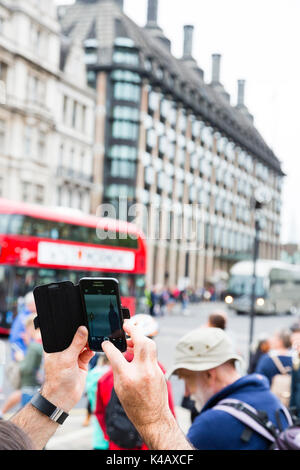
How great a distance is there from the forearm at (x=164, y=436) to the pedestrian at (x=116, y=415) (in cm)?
186

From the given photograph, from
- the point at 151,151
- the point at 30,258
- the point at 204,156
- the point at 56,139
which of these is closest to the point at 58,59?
the point at 56,139

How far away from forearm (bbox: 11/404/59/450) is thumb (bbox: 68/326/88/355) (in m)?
0.21

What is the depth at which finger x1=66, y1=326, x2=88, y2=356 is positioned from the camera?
147cm

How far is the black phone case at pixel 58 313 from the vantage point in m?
1.48

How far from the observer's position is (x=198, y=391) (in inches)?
114

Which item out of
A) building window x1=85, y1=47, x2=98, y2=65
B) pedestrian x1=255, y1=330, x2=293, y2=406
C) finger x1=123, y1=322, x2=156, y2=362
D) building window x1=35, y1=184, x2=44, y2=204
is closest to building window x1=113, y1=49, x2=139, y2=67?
building window x1=85, y1=47, x2=98, y2=65

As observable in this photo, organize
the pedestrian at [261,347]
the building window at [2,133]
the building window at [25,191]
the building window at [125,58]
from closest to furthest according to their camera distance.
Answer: the pedestrian at [261,347], the building window at [2,133], the building window at [25,191], the building window at [125,58]

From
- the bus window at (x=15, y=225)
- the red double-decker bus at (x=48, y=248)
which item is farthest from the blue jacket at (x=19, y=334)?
the bus window at (x=15, y=225)

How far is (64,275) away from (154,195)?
109ft

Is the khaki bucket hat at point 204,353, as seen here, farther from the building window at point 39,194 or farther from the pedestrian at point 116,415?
the building window at point 39,194

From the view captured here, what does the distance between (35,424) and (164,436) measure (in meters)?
0.40

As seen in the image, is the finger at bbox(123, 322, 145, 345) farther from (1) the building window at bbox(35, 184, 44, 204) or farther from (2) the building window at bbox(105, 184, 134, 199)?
(2) the building window at bbox(105, 184, 134, 199)

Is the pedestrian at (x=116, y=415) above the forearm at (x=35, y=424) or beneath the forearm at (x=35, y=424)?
beneath

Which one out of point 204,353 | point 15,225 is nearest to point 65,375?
point 204,353
